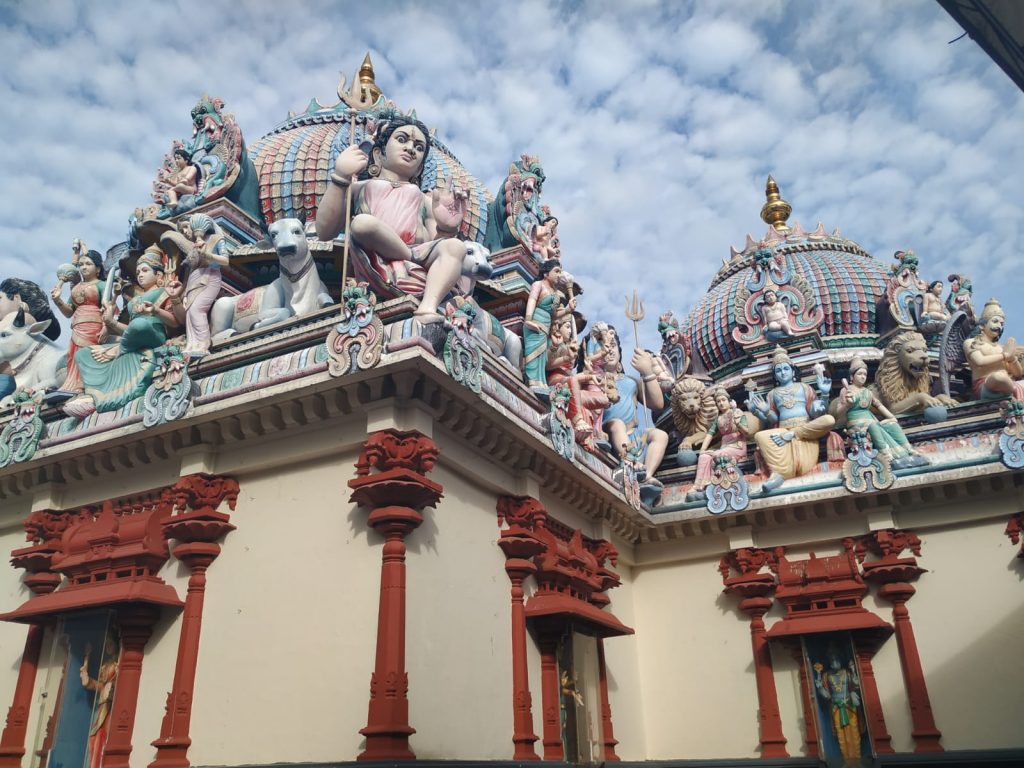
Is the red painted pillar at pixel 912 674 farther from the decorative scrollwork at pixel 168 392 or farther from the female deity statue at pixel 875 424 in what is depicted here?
the decorative scrollwork at pixel 168 392

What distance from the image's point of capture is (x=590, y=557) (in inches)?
524

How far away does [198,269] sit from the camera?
12.9m

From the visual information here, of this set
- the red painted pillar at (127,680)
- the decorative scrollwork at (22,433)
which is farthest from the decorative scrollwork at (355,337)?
the decorative scrollwork at (22,433)

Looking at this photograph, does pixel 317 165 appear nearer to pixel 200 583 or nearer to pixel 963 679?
pixel 200 583

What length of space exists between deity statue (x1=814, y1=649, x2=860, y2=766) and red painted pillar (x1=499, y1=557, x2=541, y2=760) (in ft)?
17.5

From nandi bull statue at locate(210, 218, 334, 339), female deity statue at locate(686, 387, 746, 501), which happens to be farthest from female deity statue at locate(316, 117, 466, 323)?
female deity statue at locate(686, 387, 746, 501)

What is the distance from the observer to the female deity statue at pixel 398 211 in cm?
1110

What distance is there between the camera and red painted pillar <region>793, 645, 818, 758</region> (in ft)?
42.9

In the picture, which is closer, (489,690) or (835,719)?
(489,690)

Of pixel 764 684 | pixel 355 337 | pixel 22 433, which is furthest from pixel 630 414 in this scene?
pixel 22 433

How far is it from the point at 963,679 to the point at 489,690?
24.8 feet

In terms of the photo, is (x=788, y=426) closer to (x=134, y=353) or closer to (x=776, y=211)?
(x=134, y=353)

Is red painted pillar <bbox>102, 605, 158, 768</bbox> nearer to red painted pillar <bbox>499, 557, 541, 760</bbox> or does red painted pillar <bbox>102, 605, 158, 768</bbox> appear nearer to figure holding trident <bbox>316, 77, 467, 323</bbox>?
red painted pillar <bbox>499, 557, 541, 760</bbox>

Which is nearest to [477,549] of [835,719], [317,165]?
[835,719]
